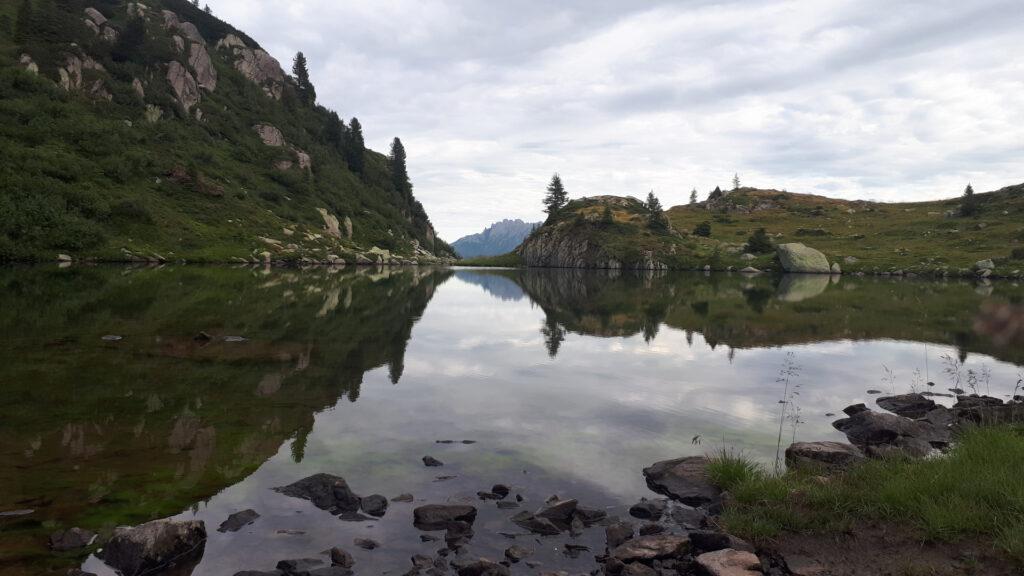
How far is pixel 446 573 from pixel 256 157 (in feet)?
526

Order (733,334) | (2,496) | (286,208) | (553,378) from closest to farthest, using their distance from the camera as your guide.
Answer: (2,496), (553,378), (733,334), (286,208)

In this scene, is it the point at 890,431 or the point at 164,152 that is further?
the point at 164,152

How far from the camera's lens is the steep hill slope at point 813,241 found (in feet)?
432

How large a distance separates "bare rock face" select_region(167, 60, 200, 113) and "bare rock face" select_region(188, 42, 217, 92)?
819cm

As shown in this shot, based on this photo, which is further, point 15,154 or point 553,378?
point 15,154

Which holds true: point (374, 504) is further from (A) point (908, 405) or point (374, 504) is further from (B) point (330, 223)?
(B) point (330, 223)

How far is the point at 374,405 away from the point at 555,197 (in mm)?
178632

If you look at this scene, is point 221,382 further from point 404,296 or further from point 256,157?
point 256,157

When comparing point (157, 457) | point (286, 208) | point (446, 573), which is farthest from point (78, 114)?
point (446, 573)

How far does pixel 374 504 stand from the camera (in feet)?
34.6

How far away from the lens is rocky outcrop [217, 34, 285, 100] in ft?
617

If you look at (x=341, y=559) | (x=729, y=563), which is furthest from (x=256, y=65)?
(x=729, y=563)

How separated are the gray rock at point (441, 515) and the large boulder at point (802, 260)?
141m

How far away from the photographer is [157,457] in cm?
1205
